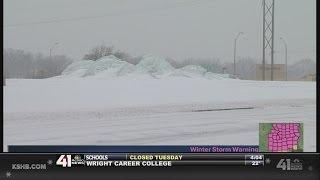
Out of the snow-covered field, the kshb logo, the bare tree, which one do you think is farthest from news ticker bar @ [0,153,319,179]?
the bare tree

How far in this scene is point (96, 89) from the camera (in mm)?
4391

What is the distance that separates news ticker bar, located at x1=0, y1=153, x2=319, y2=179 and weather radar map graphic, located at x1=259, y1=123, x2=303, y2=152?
0.31ft

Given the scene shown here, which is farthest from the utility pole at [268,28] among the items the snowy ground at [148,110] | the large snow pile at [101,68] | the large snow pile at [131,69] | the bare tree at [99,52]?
the bare tree at [99,52]

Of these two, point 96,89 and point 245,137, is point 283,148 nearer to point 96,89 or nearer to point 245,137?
point 245,137

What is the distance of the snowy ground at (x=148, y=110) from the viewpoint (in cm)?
427

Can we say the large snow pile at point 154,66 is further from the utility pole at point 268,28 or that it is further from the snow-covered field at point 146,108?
the utility pole at point 268,28

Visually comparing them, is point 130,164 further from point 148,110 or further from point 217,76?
point 217,76

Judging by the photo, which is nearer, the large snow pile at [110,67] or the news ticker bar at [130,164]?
the news ticker bar at [130,164]

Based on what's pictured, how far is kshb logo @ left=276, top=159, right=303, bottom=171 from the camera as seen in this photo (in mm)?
4203

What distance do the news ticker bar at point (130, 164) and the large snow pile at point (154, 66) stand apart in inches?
24.6

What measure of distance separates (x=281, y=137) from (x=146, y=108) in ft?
3.33

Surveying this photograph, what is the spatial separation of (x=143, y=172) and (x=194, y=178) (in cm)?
37

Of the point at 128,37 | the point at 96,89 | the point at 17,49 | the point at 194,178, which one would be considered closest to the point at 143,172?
the point at 194,178

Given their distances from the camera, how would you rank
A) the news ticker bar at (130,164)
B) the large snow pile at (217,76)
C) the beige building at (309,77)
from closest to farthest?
1. the news ticker bar at (130,164)
2. the beige building at (309,77)
3. the large snow pile at (217,76)
